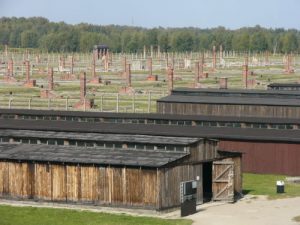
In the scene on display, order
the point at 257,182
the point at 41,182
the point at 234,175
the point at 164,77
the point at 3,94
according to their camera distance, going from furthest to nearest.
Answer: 1. the point at 164,77
2. the point at 3,94
3. the point at 257,182
4. the point at 234,175
5. the point at 41,182

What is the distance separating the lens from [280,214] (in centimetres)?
3981

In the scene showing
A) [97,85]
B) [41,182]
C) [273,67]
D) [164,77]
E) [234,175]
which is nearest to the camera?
[41,182]

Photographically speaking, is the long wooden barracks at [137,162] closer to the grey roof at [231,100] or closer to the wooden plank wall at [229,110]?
the wooden plank wall at [229,110]

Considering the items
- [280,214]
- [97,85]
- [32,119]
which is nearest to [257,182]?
[280,214]

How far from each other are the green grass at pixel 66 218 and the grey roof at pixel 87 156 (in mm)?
2631

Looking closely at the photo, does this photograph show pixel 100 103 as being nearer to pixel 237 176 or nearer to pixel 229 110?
pixel 229 110

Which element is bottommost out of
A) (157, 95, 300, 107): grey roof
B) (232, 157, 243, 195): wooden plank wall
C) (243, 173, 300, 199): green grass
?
(243, 173, 300, 199): green grass

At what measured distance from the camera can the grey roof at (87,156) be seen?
4041 centimetres

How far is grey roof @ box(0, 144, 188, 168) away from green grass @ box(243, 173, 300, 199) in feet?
23.2

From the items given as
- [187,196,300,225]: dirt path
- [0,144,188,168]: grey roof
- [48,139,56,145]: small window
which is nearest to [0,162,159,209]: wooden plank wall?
[0,144,188,168]: grey roof

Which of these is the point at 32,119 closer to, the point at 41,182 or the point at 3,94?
the point at 41,182

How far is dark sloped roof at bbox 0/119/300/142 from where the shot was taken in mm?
54719

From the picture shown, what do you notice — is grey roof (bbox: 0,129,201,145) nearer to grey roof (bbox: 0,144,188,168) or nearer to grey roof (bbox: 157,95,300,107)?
grey roof (bbox: 0,144,188,168)

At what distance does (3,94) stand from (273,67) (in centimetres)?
7869
